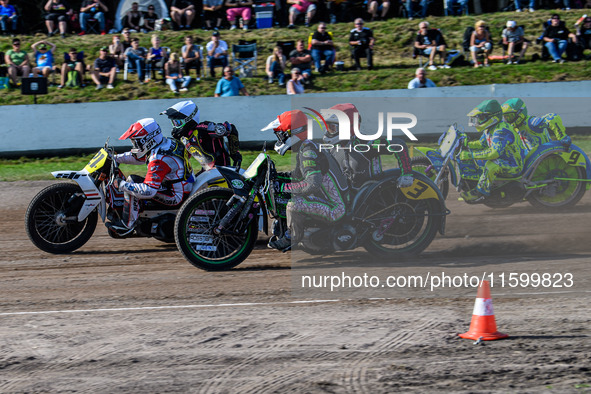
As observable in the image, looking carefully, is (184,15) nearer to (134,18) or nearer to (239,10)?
(134,18)

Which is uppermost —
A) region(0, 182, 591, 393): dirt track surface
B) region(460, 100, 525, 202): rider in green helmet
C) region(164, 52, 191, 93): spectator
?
region(164, 52, 191, 93): spectator

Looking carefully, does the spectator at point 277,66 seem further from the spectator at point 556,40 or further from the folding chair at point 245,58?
the spectator at point 556,40

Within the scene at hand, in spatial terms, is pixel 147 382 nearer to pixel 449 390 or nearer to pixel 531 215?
pixel 449 390

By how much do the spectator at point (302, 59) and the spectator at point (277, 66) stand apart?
1.06 feet

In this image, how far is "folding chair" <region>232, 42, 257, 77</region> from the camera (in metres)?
20.7

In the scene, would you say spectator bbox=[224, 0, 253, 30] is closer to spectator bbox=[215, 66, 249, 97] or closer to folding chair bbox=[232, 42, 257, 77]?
folding chair bbox=[232, 42, 257, 77]

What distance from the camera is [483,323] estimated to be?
226 inches

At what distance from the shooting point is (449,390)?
4.86 m

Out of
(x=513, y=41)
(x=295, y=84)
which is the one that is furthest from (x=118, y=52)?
(x=513, y=41)

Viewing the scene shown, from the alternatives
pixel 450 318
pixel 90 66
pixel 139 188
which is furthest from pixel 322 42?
pixel 450 318

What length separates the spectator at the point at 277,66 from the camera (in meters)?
19.6

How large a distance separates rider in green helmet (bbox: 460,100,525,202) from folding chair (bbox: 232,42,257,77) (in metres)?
10.8

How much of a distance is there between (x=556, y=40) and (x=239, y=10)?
8.97m

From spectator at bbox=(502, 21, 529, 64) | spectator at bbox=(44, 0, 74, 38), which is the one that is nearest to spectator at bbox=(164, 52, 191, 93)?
spectator at bbox=(44, 0, 74, 38)
